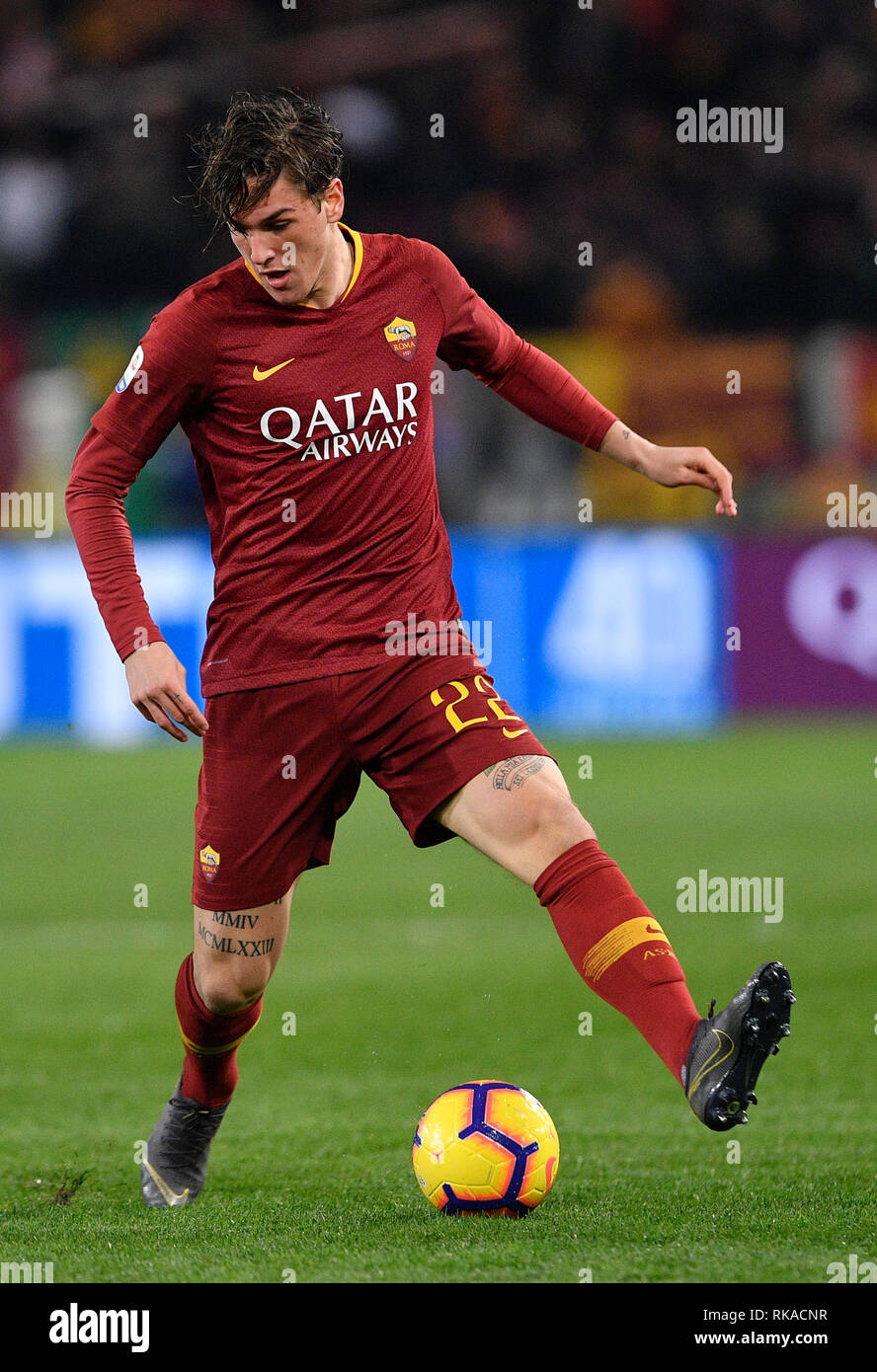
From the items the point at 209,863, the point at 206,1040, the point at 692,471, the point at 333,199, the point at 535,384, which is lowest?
the point at 206,1040

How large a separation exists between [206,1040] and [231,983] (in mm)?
246

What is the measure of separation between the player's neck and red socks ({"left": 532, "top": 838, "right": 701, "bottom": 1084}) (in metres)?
1.24

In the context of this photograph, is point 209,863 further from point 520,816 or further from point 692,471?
point 692,471

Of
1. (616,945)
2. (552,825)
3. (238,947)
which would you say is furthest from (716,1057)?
(238,947)

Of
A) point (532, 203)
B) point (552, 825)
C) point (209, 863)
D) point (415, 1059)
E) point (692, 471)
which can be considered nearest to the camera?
point (552, 825)

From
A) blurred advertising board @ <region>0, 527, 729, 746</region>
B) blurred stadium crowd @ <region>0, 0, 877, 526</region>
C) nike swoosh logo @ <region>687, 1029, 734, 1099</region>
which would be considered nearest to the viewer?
nike swoosh logo @ <region>687, 1029, 734, 1099</region>

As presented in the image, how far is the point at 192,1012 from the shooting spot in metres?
3.89

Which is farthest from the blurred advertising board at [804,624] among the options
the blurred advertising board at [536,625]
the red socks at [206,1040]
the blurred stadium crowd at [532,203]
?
the red socks at [206,1040]

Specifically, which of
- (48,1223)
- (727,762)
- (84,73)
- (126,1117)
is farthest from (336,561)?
(84,73)

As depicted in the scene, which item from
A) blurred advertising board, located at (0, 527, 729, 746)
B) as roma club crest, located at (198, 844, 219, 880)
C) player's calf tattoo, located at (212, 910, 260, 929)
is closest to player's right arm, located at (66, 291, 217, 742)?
as roma club crest, located at (198, 844, 219, 880)

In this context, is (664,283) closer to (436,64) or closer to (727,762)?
(436,64)

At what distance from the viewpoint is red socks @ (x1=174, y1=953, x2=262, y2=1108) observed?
153 inches

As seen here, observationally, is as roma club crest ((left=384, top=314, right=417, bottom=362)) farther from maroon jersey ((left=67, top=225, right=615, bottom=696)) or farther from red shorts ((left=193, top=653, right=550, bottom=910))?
red shorts ((left=193, top=653, right=550, bottom=910))

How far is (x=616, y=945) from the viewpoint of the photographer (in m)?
3.27
